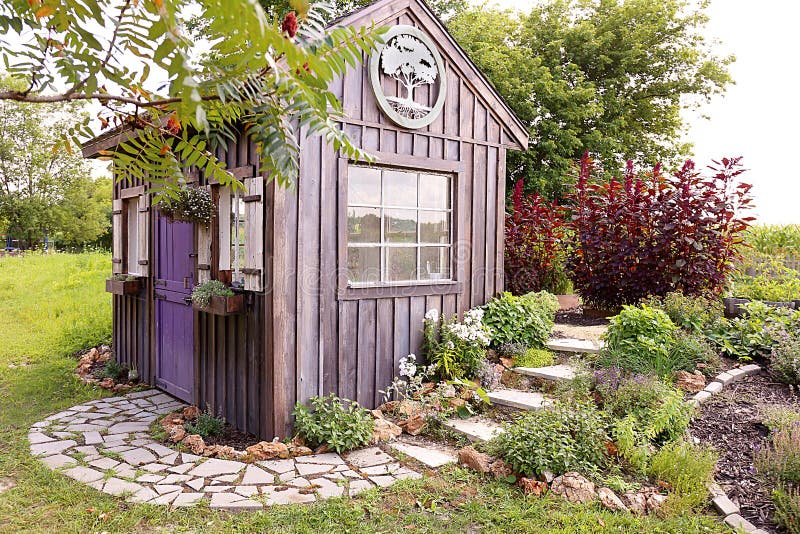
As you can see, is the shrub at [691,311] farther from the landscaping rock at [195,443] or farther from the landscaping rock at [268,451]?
the landscaping rock at [195,443]

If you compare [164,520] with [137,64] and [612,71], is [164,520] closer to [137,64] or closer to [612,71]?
[137,64]

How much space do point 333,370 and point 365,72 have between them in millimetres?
2816

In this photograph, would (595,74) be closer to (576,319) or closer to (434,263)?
(576,319)

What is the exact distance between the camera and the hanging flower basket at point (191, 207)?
5.57 meters

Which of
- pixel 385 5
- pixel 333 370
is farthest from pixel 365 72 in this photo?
pixel 333 370

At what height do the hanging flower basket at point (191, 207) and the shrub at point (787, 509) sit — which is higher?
the hanging flower basket at point (191, 207)

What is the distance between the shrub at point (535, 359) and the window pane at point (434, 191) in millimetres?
1822

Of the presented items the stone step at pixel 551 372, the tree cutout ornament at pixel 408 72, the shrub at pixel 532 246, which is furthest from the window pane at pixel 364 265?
the shrub at pixel 532 246

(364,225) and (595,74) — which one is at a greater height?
(595,74)

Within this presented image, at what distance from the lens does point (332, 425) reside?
16.3 feet

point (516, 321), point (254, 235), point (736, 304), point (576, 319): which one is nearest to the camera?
point (254, 235)

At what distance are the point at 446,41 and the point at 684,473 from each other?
460cm

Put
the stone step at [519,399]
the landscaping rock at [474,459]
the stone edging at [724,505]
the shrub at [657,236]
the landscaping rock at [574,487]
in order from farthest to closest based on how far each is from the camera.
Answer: the shrub at [657,236] → the stone step at [519,399] → the landscaping rock at [474,459] → the landscaping rock at [574,487] → the stone edging at [724,505]

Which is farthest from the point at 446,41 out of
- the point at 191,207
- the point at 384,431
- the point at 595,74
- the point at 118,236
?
the point at 595,74
